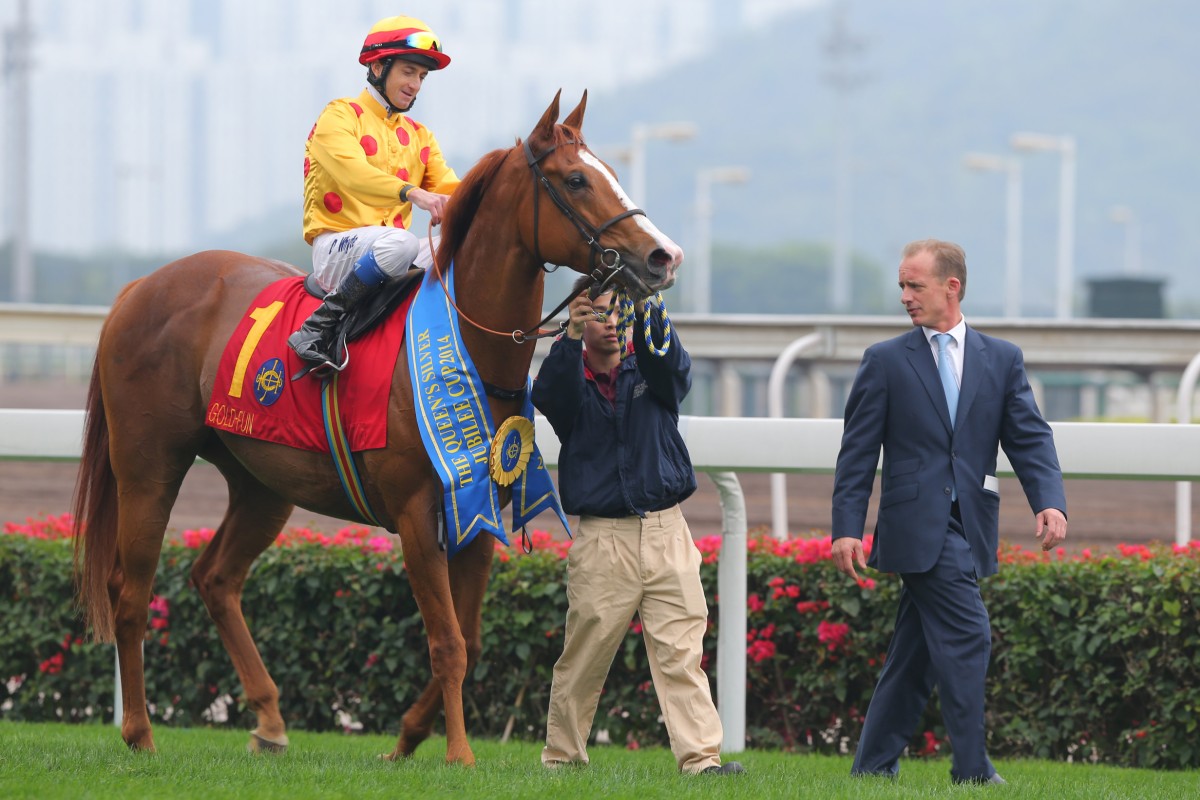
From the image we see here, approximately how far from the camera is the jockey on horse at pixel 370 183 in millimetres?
4816

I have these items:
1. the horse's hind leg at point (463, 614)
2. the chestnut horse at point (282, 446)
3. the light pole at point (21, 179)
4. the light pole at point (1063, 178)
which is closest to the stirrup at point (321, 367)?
the chestnut horse at point (282, 446)

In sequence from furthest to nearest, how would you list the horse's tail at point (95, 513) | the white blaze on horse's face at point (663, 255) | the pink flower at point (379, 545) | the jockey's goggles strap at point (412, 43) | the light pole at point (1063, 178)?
the light pole at point (1063, 178)
the pink flower at point (379, 545)
the horse's tail at point (95, 513)
the jockey's goggles strap at point (412, 43)
the white blaze on horse's face at point (663, 255)

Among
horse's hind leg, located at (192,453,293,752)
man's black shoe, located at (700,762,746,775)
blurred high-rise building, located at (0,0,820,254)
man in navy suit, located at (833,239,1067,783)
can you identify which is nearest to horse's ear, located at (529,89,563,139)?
man in navy suit, located at (833,239,1067,783)

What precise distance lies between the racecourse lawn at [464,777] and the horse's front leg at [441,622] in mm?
132

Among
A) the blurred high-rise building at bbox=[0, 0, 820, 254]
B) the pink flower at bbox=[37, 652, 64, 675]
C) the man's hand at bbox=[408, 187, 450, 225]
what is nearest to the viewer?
the man's hand at bbox=[408, 187, 450, 225]

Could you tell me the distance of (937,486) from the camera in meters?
4.55

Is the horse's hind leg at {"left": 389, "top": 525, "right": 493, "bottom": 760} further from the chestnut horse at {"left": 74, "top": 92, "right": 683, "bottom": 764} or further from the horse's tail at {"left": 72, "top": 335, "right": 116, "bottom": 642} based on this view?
the horse's tail at {"left": 72, "top": 335, "right": 116, "bottom": 642}

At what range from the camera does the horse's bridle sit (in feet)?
14.4

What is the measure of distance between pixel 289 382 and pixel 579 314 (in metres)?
1.05

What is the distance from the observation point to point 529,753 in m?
5.43

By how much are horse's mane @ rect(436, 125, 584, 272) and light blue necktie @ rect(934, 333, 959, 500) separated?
1.43 meters

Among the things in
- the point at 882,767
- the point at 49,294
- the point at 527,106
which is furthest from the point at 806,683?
the point at 527,106

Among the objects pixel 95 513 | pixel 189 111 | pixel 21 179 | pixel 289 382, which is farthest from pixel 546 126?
pixel 189 111

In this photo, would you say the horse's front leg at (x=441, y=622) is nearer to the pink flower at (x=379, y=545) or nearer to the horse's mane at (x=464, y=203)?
the horse's mane at (x=464, y=203)
